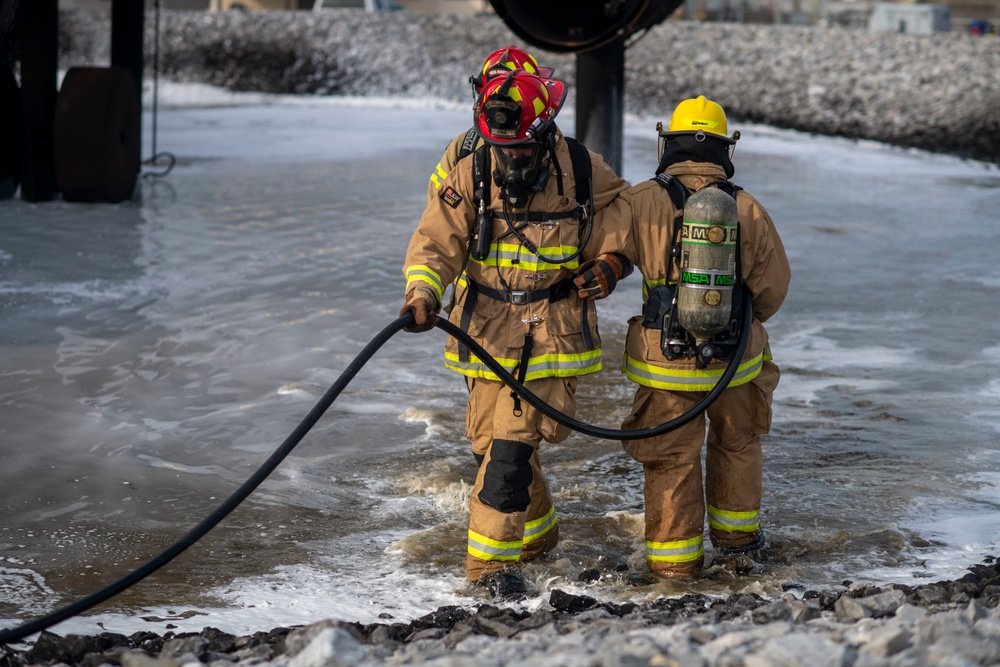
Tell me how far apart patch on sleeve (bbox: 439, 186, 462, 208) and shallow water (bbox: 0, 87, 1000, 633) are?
1240 millimetres

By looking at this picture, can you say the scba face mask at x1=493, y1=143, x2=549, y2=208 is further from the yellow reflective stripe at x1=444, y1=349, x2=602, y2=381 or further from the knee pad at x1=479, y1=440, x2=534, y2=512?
the knee pad at x1=479, y1=440, x2=534, y2=512

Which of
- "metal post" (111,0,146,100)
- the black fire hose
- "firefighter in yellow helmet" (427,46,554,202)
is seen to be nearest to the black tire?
"metal post" (111,0,146,100)

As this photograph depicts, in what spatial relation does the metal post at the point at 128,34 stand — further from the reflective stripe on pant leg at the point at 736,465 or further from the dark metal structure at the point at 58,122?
the reflective stripe on pant leg at the point at 736,465

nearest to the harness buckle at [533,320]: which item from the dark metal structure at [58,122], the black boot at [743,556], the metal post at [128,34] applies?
the black boot at [743,556]

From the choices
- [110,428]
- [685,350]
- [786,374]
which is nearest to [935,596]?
[685,350]

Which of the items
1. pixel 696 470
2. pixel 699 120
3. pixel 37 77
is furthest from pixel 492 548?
pixel 37 77

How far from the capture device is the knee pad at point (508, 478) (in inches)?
149

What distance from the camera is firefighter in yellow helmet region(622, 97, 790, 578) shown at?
151 inches

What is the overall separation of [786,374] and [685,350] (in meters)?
2.95

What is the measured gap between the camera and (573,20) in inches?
398

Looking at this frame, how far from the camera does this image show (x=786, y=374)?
21.6ft

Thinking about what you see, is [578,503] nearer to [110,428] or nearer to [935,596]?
[935,596]

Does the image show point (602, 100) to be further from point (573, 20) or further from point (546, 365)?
point (546, 365)

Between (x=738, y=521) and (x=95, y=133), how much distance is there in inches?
337
